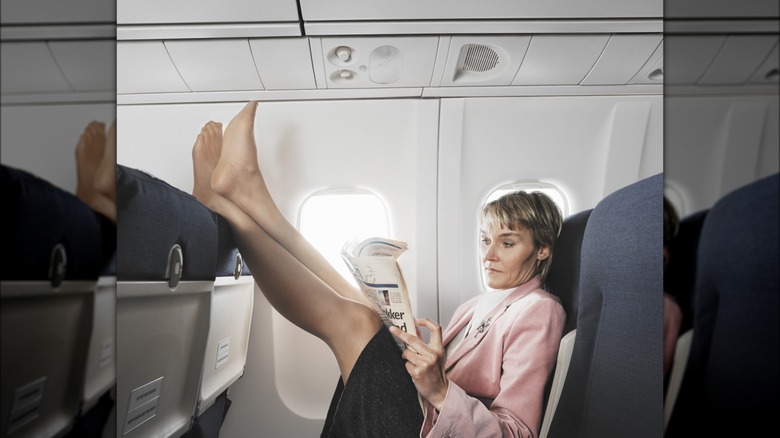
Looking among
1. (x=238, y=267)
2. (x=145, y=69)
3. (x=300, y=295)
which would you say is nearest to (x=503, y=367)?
(x=300, y=295)

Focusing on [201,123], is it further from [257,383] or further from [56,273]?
[56,273]

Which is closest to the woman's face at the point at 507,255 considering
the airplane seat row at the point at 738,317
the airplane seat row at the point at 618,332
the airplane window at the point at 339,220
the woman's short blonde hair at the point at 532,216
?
the woman's short blonde hair at the point at 532,216

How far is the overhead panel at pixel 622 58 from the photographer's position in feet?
3.36

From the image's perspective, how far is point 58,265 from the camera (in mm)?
283

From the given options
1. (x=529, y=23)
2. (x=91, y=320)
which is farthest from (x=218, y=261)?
(x=529, y=23)

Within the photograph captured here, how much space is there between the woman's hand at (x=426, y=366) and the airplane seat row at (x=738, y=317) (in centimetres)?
73

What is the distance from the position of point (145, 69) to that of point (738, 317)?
1.16 m

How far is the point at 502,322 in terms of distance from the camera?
1.01 metres

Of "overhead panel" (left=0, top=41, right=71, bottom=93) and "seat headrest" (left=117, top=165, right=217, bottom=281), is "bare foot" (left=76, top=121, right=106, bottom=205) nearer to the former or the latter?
"overhead panel" (left=0, top=41, right=71, bottom=93)

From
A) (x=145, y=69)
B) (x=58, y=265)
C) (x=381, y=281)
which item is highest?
(x=145, y=69)

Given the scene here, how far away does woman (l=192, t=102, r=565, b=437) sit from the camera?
98cm

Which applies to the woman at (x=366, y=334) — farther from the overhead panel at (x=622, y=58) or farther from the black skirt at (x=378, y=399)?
the overhead panel at (x=622, y=58)

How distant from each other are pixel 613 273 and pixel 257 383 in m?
0.86

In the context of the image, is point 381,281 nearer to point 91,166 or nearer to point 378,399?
point 378,399
